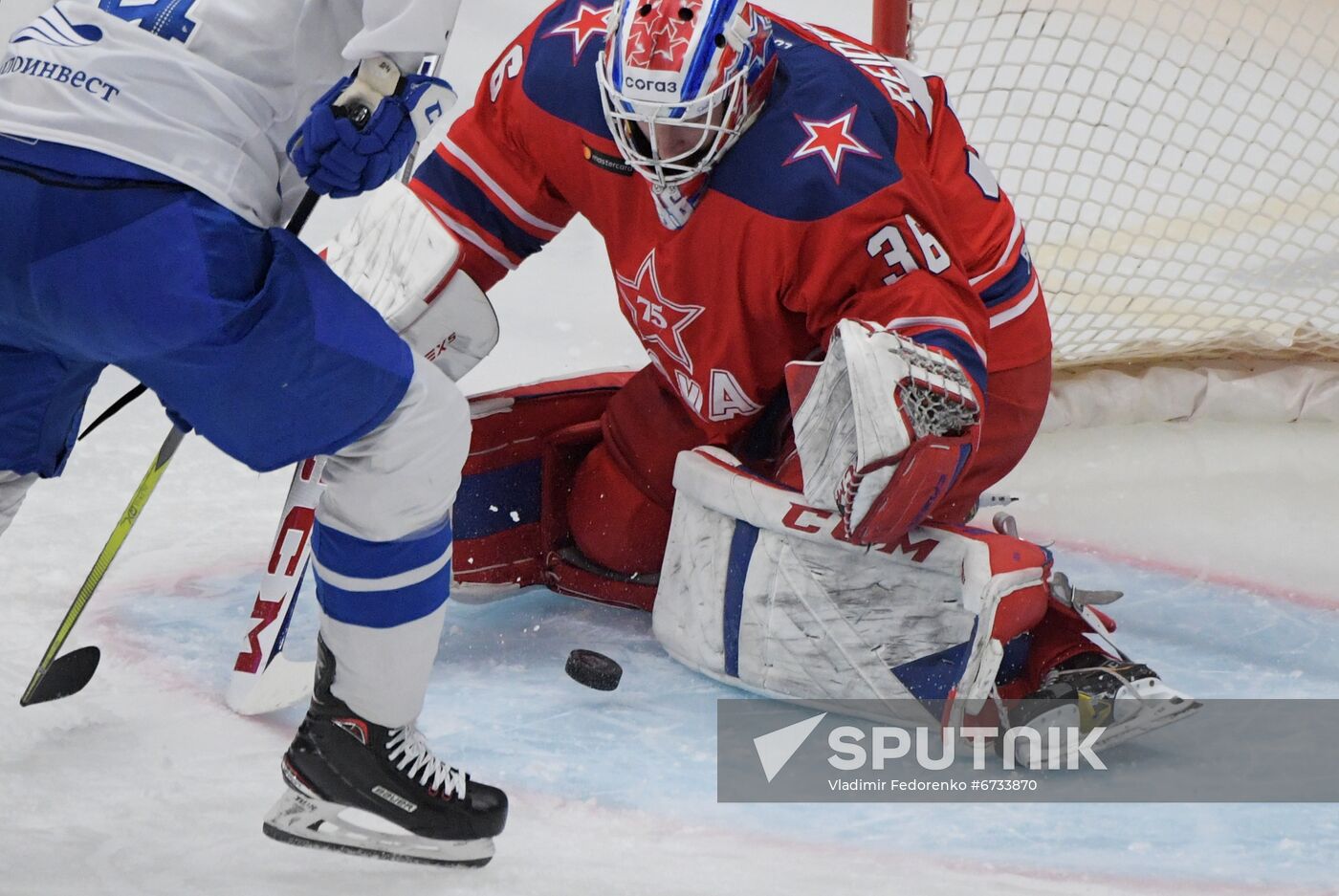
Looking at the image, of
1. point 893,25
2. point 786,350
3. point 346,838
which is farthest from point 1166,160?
point 346,838

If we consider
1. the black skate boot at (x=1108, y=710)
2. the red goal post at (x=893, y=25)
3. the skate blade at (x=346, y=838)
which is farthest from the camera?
the red goal post at (x=893, y=25)

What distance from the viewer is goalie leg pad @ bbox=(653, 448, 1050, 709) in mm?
2162

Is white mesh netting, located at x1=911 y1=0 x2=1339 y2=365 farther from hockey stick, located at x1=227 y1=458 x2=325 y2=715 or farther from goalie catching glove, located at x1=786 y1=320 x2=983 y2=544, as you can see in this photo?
hockey stick, located at x1=227 y1=458 x2=325 y2=715

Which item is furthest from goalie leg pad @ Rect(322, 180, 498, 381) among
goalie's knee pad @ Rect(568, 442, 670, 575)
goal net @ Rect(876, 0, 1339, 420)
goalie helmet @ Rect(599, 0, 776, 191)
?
goal net @ Rect(876, 0, 1339, 420)

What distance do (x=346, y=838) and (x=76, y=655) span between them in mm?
667

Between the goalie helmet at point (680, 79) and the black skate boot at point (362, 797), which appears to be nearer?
the black skate boot at point (362, 797)

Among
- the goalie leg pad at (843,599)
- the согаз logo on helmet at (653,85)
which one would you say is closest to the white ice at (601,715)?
the goalie leg pad at (843,599)

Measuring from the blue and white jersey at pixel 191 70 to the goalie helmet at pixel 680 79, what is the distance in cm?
46

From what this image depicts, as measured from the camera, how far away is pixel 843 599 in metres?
2.22

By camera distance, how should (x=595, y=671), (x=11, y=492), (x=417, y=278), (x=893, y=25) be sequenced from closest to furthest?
1. (x=11, y=492)
2. (x=595, y=671)
3. (x=417, y=278)
4. (x=893, y=25)

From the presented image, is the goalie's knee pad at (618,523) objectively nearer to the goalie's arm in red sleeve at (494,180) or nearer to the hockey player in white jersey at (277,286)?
the goalie's arm in red sleeve at (494,180)

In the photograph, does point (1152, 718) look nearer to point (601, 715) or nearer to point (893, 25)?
point (601, 715)

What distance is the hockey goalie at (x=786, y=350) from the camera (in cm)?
208

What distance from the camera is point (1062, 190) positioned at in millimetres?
3488
